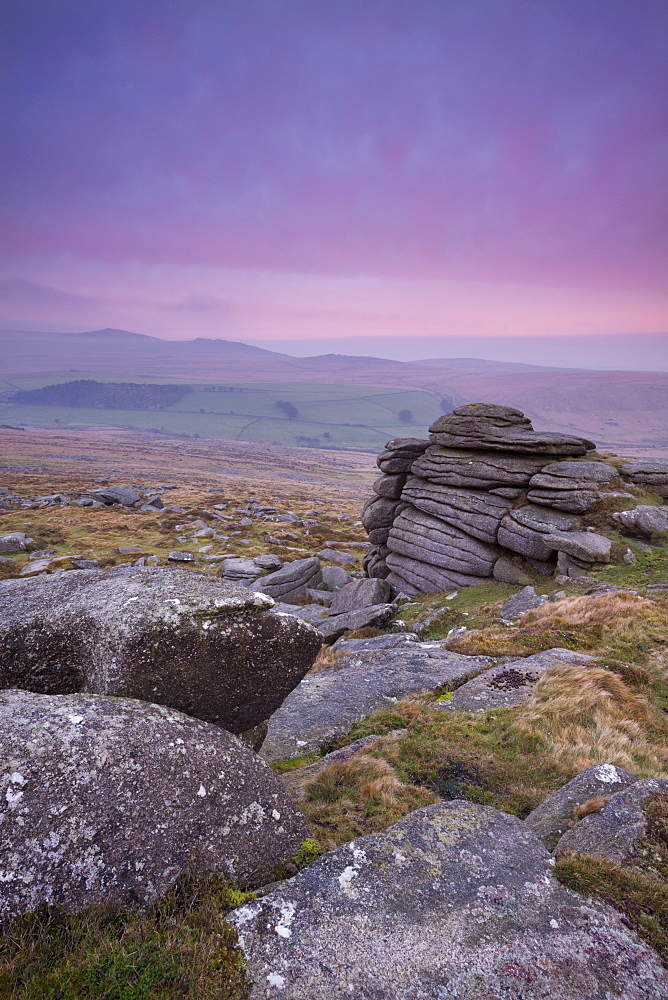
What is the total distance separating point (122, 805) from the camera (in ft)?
17.8

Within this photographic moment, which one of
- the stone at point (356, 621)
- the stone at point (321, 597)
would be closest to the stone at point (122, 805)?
the stone at point (356, 621)

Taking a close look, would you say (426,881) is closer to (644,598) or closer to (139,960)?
(139,960)

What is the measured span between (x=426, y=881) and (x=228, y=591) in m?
4.90

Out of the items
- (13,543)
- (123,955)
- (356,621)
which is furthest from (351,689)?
(13,543)

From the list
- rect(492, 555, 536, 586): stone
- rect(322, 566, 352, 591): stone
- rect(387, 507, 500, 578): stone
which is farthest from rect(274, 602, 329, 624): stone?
rect(492, 555, 536, 586): stone

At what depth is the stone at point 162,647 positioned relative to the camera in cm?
739

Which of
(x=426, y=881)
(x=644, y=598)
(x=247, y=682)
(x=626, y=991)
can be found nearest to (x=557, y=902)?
(x=626, y=991)

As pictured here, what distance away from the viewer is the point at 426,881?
5.74 meters

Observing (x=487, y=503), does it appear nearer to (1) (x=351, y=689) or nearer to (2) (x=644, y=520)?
(2) (x=644, y=520)

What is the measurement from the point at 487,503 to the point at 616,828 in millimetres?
26254

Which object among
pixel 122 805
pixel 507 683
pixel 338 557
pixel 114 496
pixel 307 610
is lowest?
pixel 338 557

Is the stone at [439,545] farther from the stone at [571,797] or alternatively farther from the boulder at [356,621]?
the stone at [571,797]

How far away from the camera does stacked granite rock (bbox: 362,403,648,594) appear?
28312 millimetres

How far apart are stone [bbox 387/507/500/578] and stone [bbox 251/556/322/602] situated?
21.7 feet
